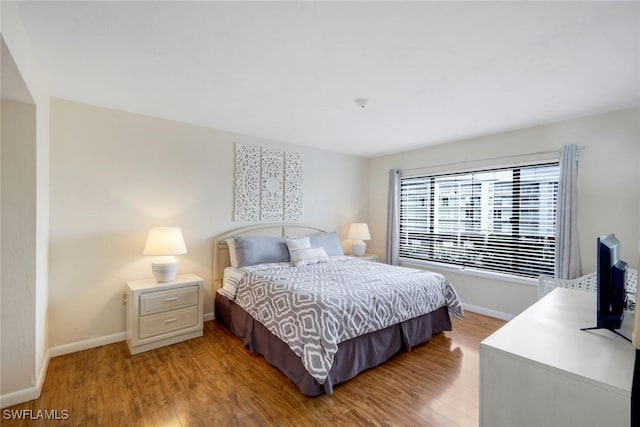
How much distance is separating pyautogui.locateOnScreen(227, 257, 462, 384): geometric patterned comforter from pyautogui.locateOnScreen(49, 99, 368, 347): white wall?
98 centimetres

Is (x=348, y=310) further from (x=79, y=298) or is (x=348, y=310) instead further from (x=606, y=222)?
(x=606, y=222)

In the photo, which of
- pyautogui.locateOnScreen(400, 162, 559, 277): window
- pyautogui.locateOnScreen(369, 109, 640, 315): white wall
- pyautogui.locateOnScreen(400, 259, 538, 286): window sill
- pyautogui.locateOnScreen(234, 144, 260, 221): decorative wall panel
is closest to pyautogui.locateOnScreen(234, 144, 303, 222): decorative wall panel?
pyautogui.locateOnScreen(234, 144, 260, 221): decorative wall panel

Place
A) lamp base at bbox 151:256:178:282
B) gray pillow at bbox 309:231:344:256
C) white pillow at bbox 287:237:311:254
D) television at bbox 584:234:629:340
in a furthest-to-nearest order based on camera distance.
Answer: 1. gray pillow at bbox 309:231:344:256
2. white pillow at bbox 287:237:311:254
3. lamp base at bbox 151:256:178:282
4. television at bbox 584:234:629:340

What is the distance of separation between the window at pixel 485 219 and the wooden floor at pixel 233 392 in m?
1.50

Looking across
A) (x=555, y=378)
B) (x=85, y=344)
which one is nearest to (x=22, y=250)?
(x=85, y=344)

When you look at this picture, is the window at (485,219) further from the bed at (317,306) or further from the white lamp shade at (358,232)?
the bed at (317,306)

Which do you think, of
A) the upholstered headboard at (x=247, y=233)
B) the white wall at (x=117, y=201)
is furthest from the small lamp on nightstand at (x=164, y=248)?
the upholstered headboard at (x=247, y=233)

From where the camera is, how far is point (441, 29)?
1.62 metres

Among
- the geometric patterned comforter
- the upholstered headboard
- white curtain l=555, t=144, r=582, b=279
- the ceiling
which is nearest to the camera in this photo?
the ceiling

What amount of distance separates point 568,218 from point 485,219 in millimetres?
911

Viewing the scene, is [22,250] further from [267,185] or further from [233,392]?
[267,185]

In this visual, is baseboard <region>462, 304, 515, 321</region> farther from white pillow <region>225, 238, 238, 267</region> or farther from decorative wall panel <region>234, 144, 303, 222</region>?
white pillow <region>225, 238, 238, 267</region>

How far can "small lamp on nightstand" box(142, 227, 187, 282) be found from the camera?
2.79 meters

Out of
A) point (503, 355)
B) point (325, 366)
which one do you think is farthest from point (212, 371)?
point (503, 355)
